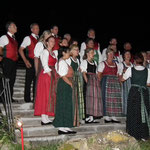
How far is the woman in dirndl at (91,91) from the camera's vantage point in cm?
514

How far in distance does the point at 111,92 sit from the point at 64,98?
1235 mm

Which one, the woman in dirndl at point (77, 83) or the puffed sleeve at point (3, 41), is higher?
the puffed sleeve at point (3, 41)

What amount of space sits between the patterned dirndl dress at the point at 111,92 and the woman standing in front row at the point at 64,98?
1019 mm

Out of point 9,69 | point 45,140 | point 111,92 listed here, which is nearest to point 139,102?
point 111,92

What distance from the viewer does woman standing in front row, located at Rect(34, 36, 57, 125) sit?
15.2ft

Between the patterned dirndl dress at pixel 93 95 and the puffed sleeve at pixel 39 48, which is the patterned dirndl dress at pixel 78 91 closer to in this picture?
the patterned dirndl dress at pixel 93 95

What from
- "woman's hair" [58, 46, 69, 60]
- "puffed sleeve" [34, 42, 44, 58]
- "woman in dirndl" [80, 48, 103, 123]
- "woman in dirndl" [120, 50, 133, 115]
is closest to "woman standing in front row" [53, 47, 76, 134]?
"woman's hair" [58, 46, 69, 60]

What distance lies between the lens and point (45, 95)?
4.69 m

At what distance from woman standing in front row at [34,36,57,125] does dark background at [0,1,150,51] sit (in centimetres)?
681

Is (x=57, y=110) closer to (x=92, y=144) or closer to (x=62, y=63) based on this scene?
(x=62, y=63)

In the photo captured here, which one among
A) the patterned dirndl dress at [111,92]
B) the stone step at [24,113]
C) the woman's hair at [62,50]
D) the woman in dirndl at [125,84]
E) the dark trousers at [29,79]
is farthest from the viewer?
the woman in dirndl at [125,84]

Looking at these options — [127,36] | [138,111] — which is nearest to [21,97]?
[138,111]

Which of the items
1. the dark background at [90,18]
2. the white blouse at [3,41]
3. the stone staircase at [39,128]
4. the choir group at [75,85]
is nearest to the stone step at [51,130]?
the stone staircase at [39,128]

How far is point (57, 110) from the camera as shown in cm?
461
